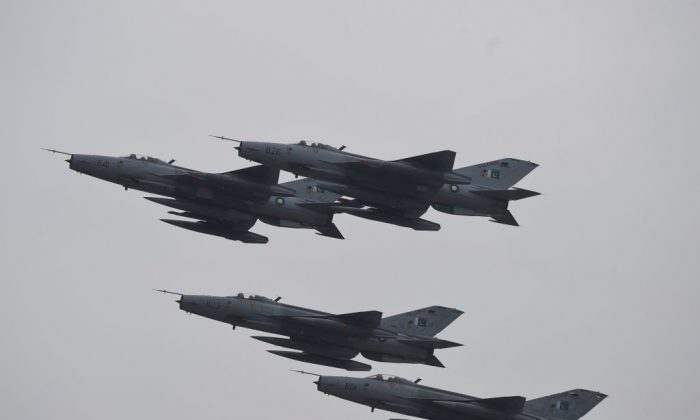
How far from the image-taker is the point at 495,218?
251ft

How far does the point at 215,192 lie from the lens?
77.8m

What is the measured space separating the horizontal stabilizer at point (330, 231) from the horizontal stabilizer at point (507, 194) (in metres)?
7.71

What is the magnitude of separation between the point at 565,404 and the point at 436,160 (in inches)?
577

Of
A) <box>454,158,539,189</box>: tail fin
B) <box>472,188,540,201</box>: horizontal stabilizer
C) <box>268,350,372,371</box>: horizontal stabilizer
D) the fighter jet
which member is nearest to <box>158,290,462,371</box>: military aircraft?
<box>268,350,372,371</box>: horizontal stabilizer

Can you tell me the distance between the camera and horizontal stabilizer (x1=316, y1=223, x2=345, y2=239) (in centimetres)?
7881

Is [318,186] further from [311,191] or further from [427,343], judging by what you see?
[427,343]

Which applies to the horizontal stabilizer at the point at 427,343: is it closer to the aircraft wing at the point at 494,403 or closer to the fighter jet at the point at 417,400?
the fighter jet at the point at 417,400

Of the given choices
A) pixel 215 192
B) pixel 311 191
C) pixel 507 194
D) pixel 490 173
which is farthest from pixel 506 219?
pixel 215 192

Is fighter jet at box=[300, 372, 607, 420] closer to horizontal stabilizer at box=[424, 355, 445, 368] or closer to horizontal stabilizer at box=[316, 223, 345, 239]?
horizontal stabilizer at box=[424, 355, 445, 368]

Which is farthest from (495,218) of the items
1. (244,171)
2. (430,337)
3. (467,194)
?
(244,171)

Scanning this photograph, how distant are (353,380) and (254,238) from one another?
32.3 ft

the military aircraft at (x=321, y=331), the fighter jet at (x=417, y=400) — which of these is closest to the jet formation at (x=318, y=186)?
the military aircraft at (x=321, y=331)

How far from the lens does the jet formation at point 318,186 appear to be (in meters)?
75.4

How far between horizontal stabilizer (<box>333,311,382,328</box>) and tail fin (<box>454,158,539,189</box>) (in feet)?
27.6
